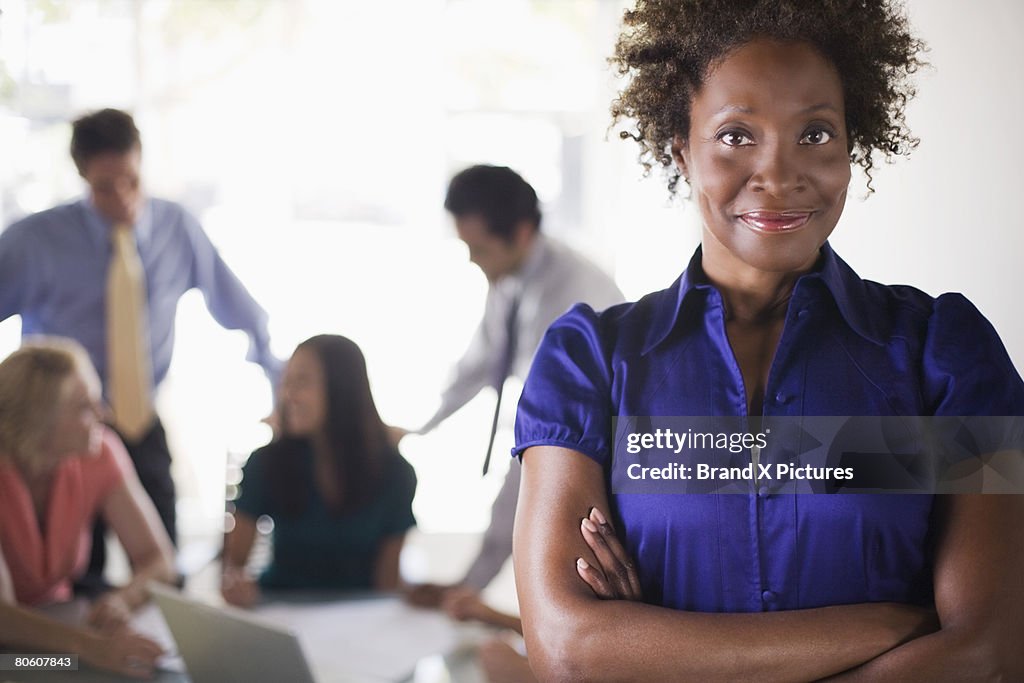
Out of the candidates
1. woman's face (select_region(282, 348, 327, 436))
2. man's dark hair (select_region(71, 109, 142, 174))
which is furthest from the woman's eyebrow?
man's dark hair (select_region(71, 109, 142, 174))

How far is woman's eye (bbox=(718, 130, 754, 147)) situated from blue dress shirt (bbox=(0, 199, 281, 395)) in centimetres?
174

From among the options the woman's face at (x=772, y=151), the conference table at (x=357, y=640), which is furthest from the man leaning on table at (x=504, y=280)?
the woman's face at (x=772, y=151)

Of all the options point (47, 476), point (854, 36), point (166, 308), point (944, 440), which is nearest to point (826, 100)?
point (854, 36)

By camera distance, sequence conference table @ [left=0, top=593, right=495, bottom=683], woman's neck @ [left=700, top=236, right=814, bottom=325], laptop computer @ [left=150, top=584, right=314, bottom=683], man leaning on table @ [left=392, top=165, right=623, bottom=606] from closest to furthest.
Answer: woman's neck @ [left=700, top=236, right=814, bottom=325] < laptop computer @ [left=150, top=584, right=314, bottom=683] < conference table @ [left=0, top=593, right=495, bottom=683] < man leaning on table @ [left=392, top=165, right=623, bottom=606]

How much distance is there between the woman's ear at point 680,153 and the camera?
1.02 meters

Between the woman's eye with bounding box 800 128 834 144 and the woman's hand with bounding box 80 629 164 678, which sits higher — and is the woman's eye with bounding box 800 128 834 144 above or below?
above

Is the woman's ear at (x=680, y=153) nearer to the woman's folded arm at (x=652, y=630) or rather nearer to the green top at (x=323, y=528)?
the woman's folded arm at (x=652, y=630)

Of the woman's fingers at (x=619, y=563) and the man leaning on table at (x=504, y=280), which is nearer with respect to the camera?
the woman's fingers at (x=619, y=563)

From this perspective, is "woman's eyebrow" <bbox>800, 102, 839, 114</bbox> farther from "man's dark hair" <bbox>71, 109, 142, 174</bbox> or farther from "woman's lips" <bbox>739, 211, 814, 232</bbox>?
"man's dark hair" <bbox>71, 109, 142, 174</bbox>

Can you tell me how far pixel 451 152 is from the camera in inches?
120

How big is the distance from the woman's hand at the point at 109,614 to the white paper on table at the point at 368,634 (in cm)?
26

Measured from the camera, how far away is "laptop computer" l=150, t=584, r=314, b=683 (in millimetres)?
1278

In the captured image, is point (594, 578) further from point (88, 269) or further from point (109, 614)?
point (88, 269)

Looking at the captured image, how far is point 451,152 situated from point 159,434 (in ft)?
4.06
